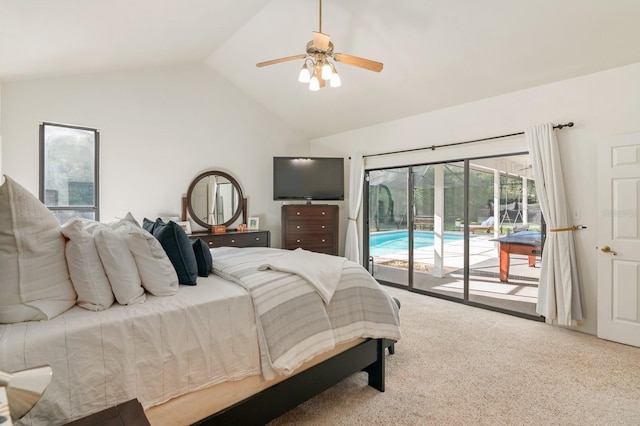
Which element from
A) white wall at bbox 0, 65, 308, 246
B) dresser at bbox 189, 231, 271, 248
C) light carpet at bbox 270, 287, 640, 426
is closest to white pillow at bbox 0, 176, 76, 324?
light carpet at bbox 270, 287, 640, 426

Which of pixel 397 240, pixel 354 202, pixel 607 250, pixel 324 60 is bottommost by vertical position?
pixel 397 240

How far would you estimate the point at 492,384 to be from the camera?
7.32ft

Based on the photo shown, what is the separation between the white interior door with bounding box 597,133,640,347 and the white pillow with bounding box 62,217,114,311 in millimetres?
4046

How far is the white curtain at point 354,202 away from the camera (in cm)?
527

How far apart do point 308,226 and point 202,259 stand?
3126 mm

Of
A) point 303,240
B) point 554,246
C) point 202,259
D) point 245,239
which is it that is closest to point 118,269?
point 202,259

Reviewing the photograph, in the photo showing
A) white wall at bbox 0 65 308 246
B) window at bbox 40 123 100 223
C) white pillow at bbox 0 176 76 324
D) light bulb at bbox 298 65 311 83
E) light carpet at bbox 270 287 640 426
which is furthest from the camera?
window at bbox 40 123 100 223

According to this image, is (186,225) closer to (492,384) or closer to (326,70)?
(326,70)

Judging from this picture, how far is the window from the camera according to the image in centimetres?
361

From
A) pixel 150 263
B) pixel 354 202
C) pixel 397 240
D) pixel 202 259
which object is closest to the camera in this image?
pixel 150 263

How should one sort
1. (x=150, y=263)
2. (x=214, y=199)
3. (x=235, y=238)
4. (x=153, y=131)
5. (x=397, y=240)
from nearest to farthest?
(x=150, y=263) < (x=153, y=131) < (x=235, y=238) < (x=214, y=199) < (x=397, y=240)

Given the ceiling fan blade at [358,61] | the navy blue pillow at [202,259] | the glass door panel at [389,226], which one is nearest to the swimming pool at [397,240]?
the glass door panel at [389,226]

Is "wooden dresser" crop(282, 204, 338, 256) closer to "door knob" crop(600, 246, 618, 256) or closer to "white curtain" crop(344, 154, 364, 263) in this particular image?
"white curtain" crop(344, 154, 364, 263)

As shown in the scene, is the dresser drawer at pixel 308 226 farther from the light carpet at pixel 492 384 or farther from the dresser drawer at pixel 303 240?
the light carpet at pixel 492 384
